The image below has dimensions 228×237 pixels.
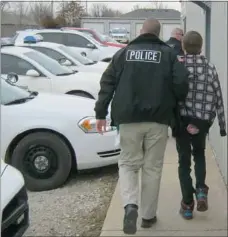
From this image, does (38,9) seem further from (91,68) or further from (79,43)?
(91,68)

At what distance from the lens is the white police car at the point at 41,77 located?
33.5 ft

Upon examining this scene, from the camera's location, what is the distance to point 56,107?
6.51m

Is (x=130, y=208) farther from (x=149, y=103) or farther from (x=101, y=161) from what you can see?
(x=101, y=161)

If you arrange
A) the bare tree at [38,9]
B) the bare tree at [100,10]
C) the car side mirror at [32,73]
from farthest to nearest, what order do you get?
the bare tree at [100,10], the bare tree at [38,9], the car side mirror at [32,73]

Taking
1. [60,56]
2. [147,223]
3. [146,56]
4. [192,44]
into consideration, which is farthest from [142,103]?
[60,56]

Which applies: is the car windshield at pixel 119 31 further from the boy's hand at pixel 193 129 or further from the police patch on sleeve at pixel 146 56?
the police patch on sleeve at pixel 146 56

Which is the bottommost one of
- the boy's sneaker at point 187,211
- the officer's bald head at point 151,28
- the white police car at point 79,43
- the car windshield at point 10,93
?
the boy's sneaker at point 187,211

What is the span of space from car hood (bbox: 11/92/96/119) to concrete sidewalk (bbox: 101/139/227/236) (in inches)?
42.9

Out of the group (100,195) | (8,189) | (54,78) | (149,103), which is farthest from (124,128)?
(54,78)

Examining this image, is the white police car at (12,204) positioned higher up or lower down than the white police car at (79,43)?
lower down

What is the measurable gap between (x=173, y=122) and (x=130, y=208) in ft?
2.65

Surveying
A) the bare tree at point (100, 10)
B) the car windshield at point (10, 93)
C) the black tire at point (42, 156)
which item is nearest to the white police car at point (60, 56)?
the car windshield at point (10, 93)

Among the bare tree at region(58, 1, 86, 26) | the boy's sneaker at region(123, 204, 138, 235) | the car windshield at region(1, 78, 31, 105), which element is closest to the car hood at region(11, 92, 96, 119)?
the car windshield at region(1, 78, 31, 105)

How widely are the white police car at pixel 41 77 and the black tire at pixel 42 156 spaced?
13.2 ft
